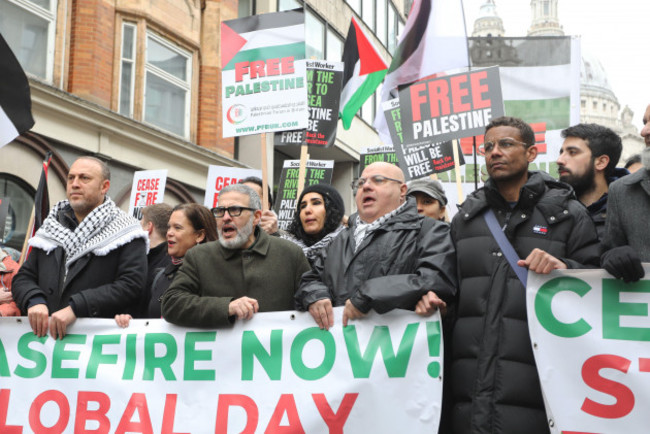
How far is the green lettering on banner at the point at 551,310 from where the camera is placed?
11.9 ft

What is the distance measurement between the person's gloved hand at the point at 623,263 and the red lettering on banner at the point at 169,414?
2.35 meters

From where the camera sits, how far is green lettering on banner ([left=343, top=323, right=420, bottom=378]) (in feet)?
12.8

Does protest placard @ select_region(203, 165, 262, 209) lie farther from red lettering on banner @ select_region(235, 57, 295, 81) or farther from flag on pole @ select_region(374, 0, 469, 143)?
flag on pole @ select_region(374, 0, 469, 143)

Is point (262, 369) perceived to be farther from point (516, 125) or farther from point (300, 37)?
point (300, 37)

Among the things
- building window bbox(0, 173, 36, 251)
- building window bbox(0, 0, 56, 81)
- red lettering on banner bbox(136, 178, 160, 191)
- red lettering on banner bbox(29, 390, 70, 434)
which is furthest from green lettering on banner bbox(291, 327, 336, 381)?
building window bbox(0, 0, 56, 81)

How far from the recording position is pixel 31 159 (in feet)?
38.4

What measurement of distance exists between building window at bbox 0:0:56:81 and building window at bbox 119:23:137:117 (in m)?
1.62

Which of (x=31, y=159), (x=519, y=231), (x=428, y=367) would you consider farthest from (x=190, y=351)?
(x=31, y=159)

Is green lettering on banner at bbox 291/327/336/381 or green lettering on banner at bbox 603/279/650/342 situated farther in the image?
green lettering on banner at bbox 291/327/336/381

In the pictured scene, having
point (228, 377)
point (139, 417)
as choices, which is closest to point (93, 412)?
point (139, 417)

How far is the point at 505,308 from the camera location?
142 inches

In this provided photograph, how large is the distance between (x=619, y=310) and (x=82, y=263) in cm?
295

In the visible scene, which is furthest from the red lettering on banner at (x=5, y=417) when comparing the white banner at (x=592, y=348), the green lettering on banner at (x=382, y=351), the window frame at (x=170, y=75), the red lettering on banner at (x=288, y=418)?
the window frame at (x=170, y=75)

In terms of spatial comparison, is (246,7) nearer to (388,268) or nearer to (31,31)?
(31,31)
